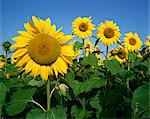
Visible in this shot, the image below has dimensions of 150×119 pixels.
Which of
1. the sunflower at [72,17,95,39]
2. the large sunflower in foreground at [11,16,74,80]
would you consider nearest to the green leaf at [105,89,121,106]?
the large sunflower in foreground at [11,16,74,80]

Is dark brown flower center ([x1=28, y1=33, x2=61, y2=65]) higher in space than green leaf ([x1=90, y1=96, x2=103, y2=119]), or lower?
higher

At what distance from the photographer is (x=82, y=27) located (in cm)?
550

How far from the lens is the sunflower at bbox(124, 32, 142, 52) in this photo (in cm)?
601

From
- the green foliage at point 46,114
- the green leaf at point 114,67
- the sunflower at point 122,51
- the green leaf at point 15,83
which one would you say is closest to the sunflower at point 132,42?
the sunflower at point 122,51

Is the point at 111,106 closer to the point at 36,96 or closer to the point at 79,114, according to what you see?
the point at 79,114

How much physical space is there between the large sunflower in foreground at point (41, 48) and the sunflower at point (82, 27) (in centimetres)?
265

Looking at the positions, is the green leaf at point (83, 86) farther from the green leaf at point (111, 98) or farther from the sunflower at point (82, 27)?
the sunflower at point (82, 27)

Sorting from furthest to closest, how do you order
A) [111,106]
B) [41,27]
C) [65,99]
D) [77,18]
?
[77,18], [111,106], [65,99], [41,27]

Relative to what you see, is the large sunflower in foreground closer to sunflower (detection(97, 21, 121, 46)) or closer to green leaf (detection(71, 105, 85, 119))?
green leaf (detection(71, 105, 85, 119))

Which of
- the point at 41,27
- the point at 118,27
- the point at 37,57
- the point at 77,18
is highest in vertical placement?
the point at 77,18

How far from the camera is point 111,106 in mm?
3240

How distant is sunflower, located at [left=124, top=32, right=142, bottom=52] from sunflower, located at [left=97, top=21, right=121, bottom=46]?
0.93m

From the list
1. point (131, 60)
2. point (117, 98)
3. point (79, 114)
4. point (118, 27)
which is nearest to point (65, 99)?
point (79, 114)

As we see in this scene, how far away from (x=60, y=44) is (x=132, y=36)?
3.82 meters
